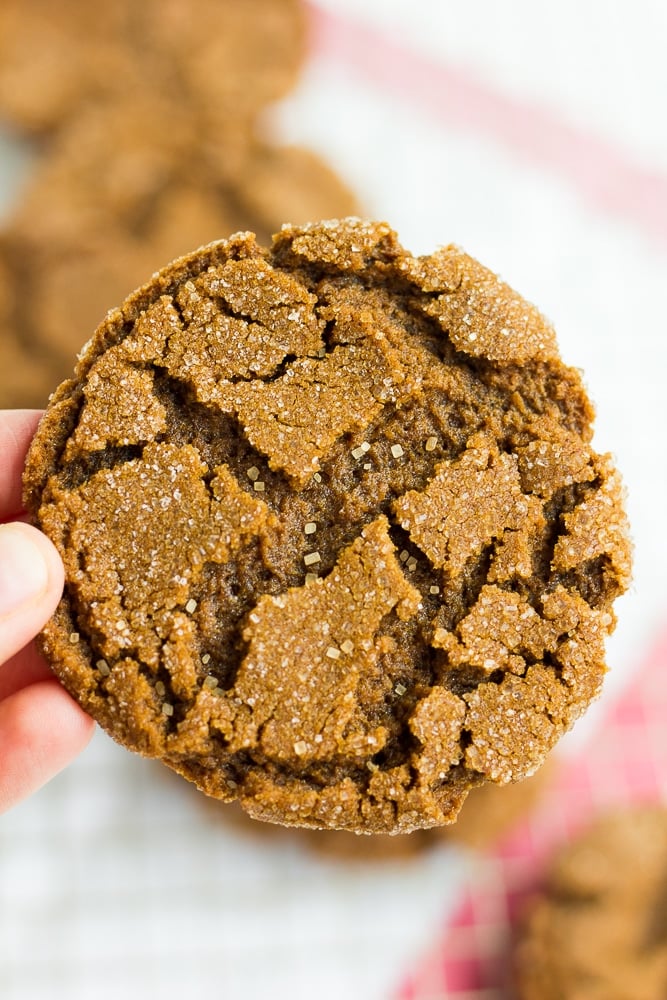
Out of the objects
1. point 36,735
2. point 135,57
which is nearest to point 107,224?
point 135,57

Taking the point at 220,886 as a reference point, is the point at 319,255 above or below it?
above

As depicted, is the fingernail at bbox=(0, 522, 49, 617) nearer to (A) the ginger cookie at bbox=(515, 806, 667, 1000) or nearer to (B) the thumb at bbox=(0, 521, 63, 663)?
(B) the thumb at bbox=(0, 521, 63, 663)

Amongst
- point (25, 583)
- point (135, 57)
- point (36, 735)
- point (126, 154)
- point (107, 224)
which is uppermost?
point (135, 57)

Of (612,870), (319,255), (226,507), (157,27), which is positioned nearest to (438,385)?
(319,255)

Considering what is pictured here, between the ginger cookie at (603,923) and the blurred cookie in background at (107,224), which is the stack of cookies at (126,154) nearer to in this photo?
the blurred cookie in background at (107,224)

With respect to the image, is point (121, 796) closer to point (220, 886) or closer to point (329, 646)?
point (220, 886)

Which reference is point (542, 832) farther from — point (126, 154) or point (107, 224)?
point (126, 154)

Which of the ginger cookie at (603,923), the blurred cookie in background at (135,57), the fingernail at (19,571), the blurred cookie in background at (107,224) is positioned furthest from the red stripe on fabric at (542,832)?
the blurred cookie in background at (135,57)
